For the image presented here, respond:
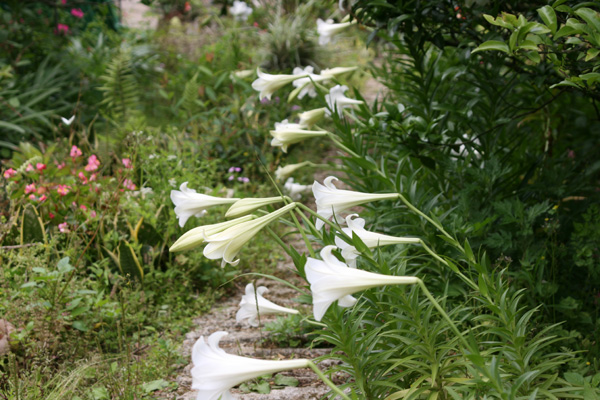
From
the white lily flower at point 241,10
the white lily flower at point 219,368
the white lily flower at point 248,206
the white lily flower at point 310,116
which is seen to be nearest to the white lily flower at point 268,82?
the white lily flower at point 310,116

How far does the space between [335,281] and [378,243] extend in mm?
253

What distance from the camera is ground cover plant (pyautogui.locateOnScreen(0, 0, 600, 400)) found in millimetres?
1409

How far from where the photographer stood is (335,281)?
3.77 feet

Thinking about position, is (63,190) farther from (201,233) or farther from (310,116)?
(201,233)

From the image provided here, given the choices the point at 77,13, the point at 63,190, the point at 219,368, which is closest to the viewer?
the point at 219,368

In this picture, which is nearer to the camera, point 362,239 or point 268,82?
point 362,239

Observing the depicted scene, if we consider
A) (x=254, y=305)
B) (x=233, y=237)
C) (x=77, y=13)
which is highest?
(x=233, y=237)

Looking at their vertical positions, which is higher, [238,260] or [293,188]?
[238,260]

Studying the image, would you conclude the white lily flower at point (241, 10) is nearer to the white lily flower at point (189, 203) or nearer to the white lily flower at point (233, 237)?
the white lily flower at point (189, 203)

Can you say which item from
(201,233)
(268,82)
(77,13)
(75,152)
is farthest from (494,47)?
(77,13)

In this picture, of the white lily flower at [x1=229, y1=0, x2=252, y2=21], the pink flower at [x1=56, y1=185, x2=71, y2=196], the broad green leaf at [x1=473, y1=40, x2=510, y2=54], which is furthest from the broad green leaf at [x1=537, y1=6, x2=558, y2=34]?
the white lily flower at [x1=229, y1=0, x2=252, y2=21]

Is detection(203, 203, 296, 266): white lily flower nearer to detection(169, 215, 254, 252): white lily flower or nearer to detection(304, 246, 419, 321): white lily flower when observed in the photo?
detection(169, 215, 254, 252): white lily flower

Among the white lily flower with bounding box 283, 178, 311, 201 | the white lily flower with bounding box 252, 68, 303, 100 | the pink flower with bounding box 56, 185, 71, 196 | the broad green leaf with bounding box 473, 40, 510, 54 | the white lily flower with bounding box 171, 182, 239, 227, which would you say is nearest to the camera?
the broad green leaf with bounding box 473, 40, 510, 54

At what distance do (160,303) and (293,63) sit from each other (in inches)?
163
